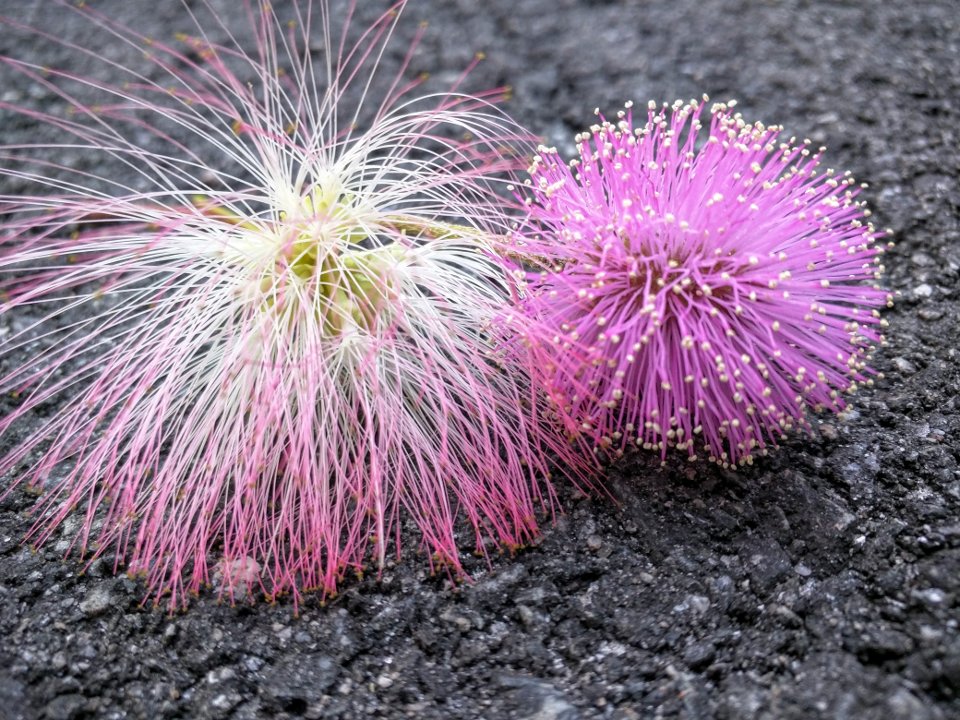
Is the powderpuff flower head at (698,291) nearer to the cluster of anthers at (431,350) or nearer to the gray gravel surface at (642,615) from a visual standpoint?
the cluster of anthers at (431,350)

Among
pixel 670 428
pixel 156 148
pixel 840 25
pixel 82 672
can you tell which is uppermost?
pixel 840 25

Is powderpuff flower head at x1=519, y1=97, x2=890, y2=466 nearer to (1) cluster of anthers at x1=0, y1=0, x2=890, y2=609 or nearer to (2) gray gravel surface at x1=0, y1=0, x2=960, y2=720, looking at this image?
(1) cluster of anthers at x1=0, y1=0, x2=890, y2=609

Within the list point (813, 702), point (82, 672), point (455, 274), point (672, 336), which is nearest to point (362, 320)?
point (455, 274)

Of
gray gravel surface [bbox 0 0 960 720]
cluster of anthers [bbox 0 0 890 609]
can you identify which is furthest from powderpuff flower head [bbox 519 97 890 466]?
gray gravel surface [bbox 0 0 960 720]

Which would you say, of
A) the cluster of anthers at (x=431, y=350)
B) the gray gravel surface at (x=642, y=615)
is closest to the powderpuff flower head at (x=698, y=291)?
the cluster of anthers at (x=431, y=350)

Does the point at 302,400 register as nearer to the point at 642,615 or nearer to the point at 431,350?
the point at 431,350

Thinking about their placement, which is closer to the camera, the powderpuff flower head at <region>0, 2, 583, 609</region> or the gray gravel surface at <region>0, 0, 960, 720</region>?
the gray gravel surface at <region>0, 0, 960, 720</region>

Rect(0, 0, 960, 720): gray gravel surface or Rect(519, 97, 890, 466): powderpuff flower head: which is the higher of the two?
Rect(519, 97, 890, 466): powderpuff flower head

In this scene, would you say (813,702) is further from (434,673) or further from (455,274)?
(455,274)
